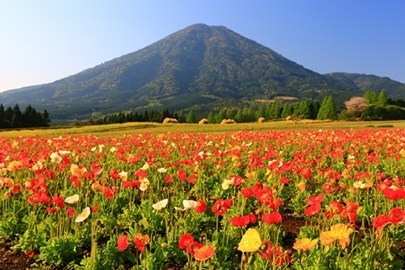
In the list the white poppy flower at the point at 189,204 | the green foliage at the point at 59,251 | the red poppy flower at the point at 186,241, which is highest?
the white poppy flower at the point at 189,204

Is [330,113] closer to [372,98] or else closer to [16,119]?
[372,98]

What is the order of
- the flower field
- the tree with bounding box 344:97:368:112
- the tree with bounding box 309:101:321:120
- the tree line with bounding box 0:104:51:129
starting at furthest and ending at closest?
the tree with bounding box 309:101:321:120, the tree with bounding box 344:97:368:112, the tree line with bounding box 0:104:51:129, the flower field

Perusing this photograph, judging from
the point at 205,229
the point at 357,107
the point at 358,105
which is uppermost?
the point at 358,105

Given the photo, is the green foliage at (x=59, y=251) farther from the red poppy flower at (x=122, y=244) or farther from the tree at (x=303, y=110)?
the tree at (x=303, y=110)

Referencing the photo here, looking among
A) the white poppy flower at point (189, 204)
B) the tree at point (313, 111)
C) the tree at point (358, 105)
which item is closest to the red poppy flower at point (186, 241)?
the white poppy flower at point (189, 204)

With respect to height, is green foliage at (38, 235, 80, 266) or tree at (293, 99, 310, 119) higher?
tree at (293, 99, 310, 119)

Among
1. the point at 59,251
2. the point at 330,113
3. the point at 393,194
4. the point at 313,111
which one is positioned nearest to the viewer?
the point at 393,194

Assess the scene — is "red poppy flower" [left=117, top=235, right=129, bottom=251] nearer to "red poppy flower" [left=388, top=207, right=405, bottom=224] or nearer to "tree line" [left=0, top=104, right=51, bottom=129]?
"red poppy flower" [left=388, top=207, right=405, bottom=224]

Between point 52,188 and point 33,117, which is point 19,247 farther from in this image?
point 33,117

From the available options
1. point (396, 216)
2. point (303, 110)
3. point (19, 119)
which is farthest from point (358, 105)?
point (396, 216)

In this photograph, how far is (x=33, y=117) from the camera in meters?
71.6

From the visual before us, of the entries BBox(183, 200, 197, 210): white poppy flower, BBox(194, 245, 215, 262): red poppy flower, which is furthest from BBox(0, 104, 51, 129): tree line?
BBox(194, 245, 215, 262): red poppy flower

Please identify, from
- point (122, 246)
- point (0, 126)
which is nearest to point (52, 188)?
point (122, 246)

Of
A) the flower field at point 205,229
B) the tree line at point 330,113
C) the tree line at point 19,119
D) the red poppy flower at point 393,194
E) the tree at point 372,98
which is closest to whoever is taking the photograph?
the flower field at point 205,229
